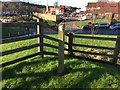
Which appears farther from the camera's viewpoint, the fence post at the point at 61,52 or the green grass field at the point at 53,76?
the fence post at the point at 61,52

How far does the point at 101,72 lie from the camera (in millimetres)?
5324

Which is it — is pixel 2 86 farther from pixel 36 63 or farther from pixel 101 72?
pixel 101 72

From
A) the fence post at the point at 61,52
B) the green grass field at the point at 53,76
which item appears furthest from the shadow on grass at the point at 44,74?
the fence post at the point at 61,52

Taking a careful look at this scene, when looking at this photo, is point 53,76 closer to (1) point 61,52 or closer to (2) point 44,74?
(2) point 44,74

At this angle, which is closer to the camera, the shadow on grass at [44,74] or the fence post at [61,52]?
the shadow on grass at [44,74]

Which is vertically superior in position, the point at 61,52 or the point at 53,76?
the point at 61,52

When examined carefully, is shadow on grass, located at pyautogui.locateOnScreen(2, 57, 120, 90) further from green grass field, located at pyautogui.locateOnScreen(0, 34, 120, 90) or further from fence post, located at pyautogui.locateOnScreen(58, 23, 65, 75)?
fence post, located at pyautogui.locateOnScreen(58, 23, 65, 75)

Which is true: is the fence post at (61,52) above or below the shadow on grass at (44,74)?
above

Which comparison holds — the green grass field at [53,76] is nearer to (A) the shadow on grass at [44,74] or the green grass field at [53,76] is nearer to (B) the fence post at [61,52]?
(A) the shadow on grass at [44,74]

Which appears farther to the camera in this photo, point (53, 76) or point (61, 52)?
point (61, 52)

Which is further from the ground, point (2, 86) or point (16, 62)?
point (16, 62)

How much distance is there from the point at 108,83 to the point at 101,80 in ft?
0.58

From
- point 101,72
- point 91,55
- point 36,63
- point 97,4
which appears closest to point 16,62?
point 36,63

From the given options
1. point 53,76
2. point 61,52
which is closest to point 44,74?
point 53,76
